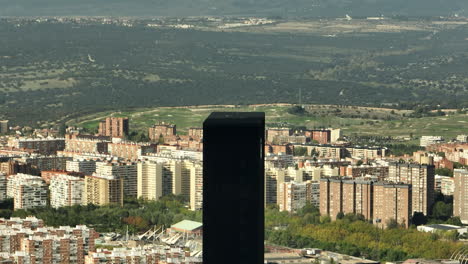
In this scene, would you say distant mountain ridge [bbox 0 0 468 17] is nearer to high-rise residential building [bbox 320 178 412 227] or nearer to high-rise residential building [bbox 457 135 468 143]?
high-rise residential building [bbox 457 135 468 143]

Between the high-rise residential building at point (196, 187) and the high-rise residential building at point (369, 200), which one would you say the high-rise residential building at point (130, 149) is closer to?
the high-rise residential building at point (196, 187)

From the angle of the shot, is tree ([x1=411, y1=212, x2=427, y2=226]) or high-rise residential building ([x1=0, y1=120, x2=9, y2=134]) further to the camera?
high-rise residential building ([x1=0, y1=120, x2=9, y2=134])

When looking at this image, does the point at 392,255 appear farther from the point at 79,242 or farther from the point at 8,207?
the point at 8,207

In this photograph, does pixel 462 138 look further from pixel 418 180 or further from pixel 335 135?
pixel 418 180

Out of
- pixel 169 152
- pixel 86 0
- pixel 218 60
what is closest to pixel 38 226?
pixel 169 152

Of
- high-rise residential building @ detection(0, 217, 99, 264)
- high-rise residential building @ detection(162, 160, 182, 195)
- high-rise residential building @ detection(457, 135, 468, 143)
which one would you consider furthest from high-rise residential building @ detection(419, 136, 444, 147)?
high-rise residential building @ detection(0, 217, 99, 264)

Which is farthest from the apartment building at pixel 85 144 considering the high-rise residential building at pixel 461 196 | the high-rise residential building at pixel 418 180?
the high-rise residential building at pixel 461 196
